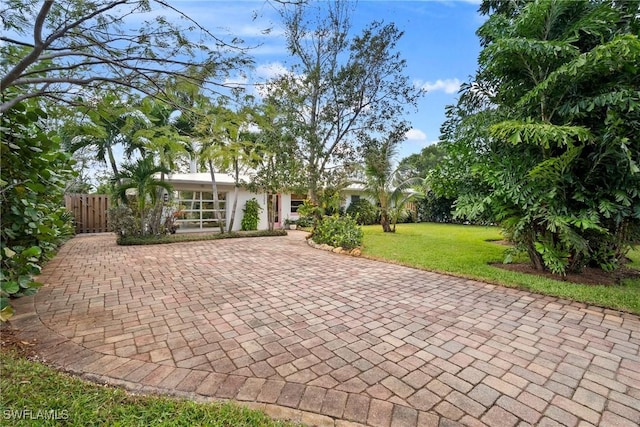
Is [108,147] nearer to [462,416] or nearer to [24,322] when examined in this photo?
[24,322]

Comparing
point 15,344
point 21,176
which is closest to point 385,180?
point 21,176

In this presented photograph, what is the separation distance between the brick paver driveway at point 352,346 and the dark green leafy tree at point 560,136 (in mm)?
1905

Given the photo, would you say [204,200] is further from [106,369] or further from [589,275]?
[589,275]

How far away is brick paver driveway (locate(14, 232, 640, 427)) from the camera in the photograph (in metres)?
2.24

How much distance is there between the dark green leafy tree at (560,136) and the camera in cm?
497

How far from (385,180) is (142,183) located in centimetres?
1000

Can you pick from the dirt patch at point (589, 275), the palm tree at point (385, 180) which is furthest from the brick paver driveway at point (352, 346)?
the palm tree at point (385, 180)

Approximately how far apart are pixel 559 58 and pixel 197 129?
22.0 ft

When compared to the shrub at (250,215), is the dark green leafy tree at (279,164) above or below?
above

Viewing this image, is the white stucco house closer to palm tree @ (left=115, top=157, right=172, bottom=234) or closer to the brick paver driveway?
palm tree @ (left=115, top=157, right=172, bottom=234)

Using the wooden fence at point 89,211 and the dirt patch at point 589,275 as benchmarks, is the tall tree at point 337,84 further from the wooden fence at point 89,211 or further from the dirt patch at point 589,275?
the wooden fence at point 89,211

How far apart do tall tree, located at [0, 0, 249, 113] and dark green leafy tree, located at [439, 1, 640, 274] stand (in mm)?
5083

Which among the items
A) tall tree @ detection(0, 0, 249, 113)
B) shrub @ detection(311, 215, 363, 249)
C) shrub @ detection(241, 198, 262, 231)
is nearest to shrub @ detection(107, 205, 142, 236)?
shrub @ detection(241, 198, 262, 231)

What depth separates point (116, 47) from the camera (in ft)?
9.82
